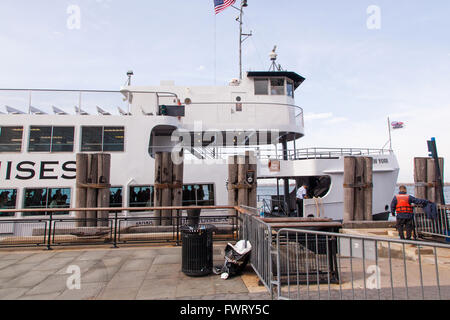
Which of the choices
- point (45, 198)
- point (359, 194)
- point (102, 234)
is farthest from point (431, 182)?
point (45, 198)

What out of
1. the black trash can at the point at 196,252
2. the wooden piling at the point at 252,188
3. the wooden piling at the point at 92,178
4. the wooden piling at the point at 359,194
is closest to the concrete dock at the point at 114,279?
the black trash can at the point at 196,252

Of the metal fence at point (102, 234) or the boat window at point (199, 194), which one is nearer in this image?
the metal fence at point (102, 234)

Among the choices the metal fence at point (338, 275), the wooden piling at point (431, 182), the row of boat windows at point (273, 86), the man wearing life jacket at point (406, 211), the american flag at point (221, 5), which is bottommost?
the metal fence at point (338, 275)

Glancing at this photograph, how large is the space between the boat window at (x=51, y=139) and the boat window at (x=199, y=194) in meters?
5.19

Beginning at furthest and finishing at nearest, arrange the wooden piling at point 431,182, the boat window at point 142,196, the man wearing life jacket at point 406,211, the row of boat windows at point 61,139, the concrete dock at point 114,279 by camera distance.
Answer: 1. the row of boat windows at point 61,139
2. the boat window at point 142,196
3. the wooden piling at point 431,182
4. the man wearing life jacket at point 406,211
5. the concrete dock at point 114,279

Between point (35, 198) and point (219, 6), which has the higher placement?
point (219, 6)

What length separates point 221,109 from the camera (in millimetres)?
15211

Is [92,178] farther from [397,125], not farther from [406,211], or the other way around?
[397,125]

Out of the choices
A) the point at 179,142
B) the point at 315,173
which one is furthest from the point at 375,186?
the point at 179,142

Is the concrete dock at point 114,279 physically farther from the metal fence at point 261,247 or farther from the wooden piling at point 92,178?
the wooden piling at point 92,178

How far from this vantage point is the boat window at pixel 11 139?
38.5ft

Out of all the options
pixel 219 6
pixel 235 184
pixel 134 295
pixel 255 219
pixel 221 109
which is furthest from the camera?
pixel 219 6
